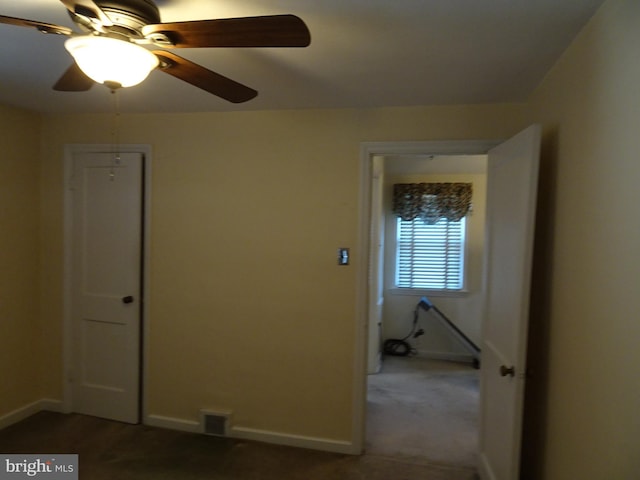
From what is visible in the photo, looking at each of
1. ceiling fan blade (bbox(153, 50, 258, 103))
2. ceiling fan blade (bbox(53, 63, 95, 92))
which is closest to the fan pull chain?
ceiling fan blade (bbox(53, 63, 95, 92))

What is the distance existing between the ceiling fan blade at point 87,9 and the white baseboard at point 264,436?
260 centimetres

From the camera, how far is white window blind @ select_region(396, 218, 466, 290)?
479 cm

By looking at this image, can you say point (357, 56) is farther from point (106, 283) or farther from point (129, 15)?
point (106, 283)

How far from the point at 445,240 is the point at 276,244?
8.91 feet

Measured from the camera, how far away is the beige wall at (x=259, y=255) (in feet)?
8.76

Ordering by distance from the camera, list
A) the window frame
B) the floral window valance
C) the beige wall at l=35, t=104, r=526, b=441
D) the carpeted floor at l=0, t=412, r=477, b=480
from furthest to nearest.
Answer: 1. the window frame
2. the floral window valance
3. the beige wall at l=35, t=104, r=526, b=441
4. the carpeted floor at l=0, t=412, r=477, b=480

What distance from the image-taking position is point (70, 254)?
309 cm

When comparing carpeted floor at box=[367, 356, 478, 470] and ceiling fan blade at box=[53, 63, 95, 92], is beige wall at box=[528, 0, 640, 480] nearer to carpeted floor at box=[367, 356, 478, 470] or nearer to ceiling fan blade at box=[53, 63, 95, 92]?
carpeted floor at box=[367, 356, 478, 470]

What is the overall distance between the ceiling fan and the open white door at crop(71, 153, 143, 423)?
6.03 feet

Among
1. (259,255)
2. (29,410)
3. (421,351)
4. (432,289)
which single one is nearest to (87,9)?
(259,255)

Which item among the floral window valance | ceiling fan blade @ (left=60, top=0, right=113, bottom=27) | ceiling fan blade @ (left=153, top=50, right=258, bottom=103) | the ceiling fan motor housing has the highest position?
the ceiling fan motor housing

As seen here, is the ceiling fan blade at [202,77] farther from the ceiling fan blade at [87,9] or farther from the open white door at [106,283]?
the open white door at [106,283]

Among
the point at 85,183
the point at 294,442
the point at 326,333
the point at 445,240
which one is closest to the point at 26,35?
the point at 85,183

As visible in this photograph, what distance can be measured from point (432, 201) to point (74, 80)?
389 cm
